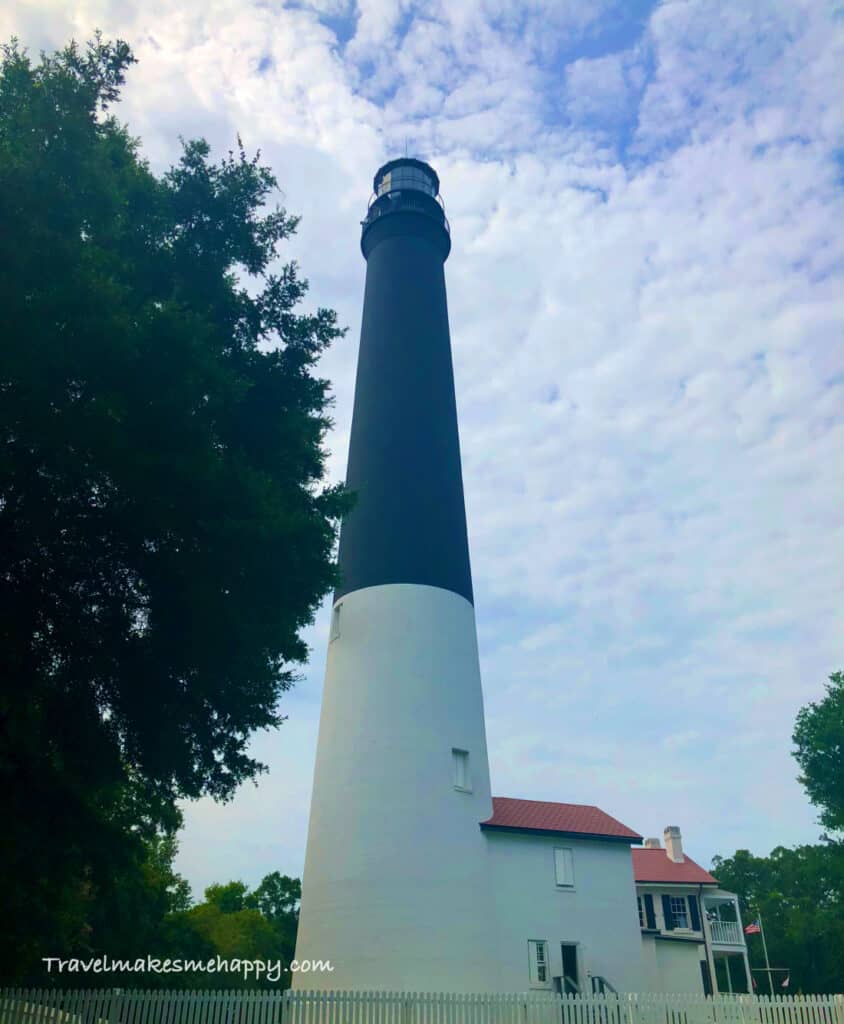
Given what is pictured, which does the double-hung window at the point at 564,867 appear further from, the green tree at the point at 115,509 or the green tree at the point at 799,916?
the green tree at the point at 799,916

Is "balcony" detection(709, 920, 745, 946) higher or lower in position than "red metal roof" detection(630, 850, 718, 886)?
lower

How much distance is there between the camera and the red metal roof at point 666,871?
101ft

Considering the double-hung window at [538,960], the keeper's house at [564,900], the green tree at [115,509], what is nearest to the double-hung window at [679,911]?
the keeper's house at [564,900]

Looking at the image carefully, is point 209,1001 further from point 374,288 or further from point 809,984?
point 809,984

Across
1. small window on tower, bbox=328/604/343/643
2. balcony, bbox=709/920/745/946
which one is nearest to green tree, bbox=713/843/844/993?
balcony, bbox=709/920/745/946

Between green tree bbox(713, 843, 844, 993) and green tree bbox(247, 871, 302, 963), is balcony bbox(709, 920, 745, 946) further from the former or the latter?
green tree bbox(247, 871, 302, 963)

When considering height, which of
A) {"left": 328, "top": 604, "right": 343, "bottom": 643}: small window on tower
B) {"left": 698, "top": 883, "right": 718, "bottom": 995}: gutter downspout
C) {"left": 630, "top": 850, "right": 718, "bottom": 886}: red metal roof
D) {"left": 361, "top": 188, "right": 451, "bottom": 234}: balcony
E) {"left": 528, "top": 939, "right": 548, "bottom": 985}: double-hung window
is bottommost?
{"left": 528, "top": 939, "right": 548, "bottom": 985}: double-hung window

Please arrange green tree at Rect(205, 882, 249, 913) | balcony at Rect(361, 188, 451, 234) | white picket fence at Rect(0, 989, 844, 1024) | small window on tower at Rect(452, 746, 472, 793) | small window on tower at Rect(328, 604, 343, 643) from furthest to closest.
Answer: green tree at Rect(205, 882, 249, 913), balcony at Rect(361, 188, 451, 234), small window on tower at Rect(328, 604, 343, 643), small window on tower at Rect(452, 746, 472, 793), white picket fence at Rect(0, 989, 844, 1024)

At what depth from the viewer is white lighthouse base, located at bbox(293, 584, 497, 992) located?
53.1 feet

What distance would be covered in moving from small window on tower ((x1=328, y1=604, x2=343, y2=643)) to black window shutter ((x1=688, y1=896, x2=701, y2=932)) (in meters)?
20.4

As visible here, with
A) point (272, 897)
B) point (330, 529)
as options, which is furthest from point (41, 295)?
point (272, 897)

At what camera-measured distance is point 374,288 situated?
76.3 feet

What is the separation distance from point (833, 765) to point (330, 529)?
23750 mm

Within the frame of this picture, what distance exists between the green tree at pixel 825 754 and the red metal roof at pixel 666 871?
5122 mm
